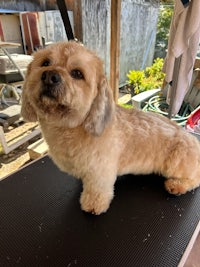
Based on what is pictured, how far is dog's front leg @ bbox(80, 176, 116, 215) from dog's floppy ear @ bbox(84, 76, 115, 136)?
0.23 m

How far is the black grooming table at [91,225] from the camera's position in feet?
2.56

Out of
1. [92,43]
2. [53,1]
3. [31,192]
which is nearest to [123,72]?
[92,43]

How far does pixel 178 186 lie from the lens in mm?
1024

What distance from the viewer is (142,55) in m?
4.02

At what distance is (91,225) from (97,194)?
0.13 metres

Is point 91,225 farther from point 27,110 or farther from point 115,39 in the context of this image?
point 115,39

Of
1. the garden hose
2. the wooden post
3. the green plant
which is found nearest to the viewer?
the wooden post

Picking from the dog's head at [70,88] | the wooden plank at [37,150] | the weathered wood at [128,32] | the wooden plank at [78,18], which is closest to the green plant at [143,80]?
the weathered wood at [128,32]

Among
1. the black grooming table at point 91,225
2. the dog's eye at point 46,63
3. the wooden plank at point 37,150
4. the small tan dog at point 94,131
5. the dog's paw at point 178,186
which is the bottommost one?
the wooden plank at point 37,150

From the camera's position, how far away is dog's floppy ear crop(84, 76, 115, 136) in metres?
0.82

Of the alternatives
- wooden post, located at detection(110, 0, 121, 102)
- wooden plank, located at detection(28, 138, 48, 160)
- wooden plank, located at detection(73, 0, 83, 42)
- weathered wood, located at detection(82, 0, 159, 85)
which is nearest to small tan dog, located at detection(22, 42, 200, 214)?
wooden plank, located at detection(28, 138, 48, 160)

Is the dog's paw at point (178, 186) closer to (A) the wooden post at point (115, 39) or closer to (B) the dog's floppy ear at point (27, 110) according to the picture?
(B) the dog's floppy ear at point (27, 110)

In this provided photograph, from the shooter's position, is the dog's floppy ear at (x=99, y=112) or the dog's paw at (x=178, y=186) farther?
the dog's paw at (x=178, y=186)

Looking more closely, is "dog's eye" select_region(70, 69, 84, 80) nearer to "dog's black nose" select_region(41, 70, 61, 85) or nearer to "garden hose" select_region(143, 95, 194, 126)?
"dog's black nose" select_region(41, 70, 61, 85)
